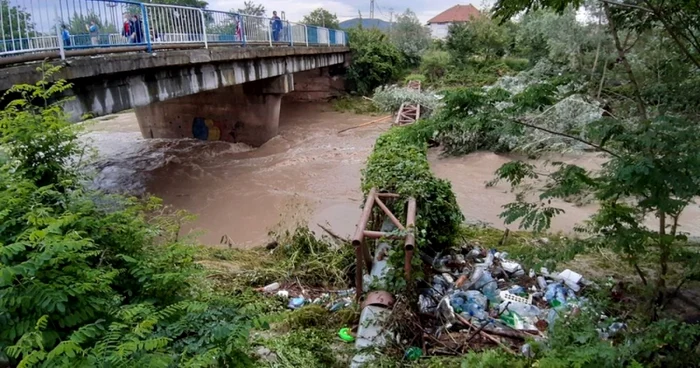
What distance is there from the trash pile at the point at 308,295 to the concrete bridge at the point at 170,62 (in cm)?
430

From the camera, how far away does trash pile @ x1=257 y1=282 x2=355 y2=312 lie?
17.7 feet

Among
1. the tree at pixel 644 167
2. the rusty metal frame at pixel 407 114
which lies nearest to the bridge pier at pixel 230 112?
the rusty metal frame at pixel 407 114

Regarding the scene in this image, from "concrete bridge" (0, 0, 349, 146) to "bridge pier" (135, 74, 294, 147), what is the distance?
0.13 ft

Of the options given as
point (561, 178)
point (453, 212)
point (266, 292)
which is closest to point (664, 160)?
point (561, 178)

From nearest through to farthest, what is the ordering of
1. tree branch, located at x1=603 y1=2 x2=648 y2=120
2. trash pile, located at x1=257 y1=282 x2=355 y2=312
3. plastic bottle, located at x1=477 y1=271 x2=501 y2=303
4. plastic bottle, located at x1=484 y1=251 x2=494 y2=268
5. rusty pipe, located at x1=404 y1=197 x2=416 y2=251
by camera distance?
tree branch, located at x1=603 y1=2 x2=648 y2=120 → rusty pipe, located at x1=404 y1=197 x2=416 y2=251 → plastic bottle, located at x1=477 y1=271 x2=501 y2=303 → trash pile, located at x1=257 y1=282 x2=355 y2=312 → plastic bottle, located at x1=484 y1=251 x2=494 y2=268

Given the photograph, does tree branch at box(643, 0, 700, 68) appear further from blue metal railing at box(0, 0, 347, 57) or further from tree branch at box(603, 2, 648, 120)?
blue metal railing at box(0, 0, 347, 57)

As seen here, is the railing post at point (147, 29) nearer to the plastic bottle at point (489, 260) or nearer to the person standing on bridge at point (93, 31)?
the person standing on bridge at point (93, 31)

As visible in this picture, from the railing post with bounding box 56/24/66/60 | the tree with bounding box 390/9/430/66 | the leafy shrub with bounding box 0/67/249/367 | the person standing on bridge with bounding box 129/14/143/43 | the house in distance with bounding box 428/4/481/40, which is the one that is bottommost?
the leafy shrub with bounding box 0/67/249/367

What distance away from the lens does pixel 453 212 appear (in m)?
6.41

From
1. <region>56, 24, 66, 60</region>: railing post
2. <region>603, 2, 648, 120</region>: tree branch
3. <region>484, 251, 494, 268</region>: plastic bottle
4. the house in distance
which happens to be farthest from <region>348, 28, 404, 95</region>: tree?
the house in distance

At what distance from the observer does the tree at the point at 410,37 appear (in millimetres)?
32531

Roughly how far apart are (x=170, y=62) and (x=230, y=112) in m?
8.62

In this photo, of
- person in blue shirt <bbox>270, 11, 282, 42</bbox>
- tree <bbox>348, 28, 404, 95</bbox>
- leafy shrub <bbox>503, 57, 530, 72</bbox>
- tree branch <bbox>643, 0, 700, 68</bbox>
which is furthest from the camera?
tree <bbox>348, 28, 404, 95</bbox>

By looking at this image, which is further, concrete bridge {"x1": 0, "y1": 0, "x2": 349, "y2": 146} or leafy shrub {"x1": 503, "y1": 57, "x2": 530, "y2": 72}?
leafy shrub {"x1": 503, "y1": 57, "x2": 530, "y2": 72}
